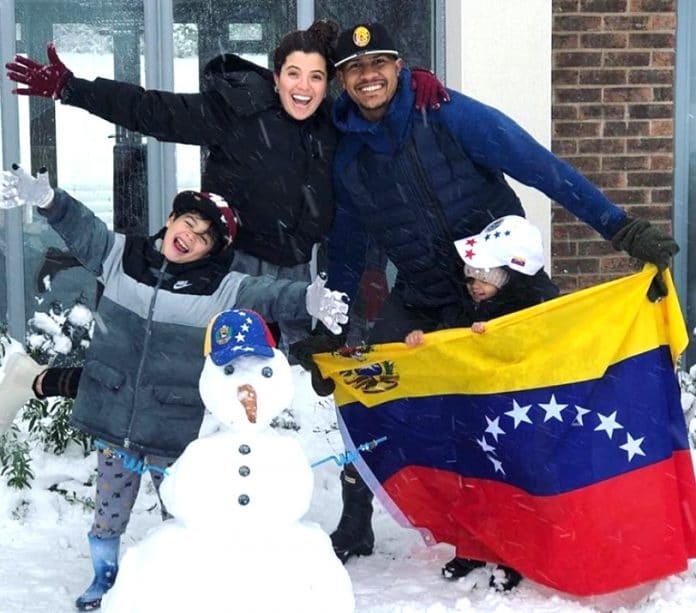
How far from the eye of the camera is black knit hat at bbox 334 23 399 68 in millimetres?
4410

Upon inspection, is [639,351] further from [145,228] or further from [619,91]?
[145,228]

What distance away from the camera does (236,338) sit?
3672mm

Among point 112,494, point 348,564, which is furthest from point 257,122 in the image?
point 348,564

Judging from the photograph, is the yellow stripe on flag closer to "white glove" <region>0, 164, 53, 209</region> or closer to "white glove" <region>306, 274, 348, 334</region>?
"white glove" <region>306, 274, 348, 334</region>

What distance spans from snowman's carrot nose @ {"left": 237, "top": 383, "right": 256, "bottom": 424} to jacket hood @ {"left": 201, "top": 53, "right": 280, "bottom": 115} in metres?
1.35

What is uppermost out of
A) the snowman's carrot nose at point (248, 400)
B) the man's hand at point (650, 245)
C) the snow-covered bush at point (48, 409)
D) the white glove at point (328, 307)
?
the man's hand at point (650, 245)

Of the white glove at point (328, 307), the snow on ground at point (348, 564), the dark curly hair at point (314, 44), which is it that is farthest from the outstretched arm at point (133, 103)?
the snow on ground at point (348, 564)

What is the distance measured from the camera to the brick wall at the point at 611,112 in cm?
741

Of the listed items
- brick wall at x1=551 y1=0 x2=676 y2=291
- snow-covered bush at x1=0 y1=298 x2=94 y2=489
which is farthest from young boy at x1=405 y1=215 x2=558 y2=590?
brick wall at x1=551 y1=0 x2=676 y2=291

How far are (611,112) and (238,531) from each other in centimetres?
478

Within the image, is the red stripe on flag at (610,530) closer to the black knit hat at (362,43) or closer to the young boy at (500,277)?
the young boy at (500,277)

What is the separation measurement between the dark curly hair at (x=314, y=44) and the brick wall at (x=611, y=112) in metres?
3.01

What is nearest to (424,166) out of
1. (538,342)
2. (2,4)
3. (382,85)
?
(382,85)

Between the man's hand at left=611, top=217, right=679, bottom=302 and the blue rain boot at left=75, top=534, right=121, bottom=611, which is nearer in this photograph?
the man's hand at left=611, top=217, right=679, bottom=302
